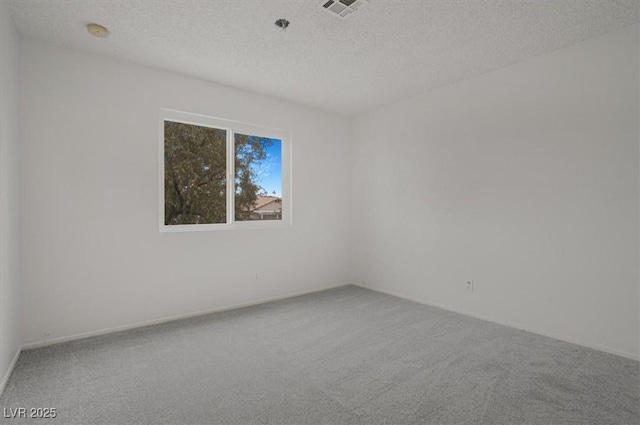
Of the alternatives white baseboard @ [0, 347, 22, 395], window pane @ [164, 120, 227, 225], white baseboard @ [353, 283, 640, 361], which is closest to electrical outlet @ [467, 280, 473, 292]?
white baseboard @ [353, 283, 640, 361]

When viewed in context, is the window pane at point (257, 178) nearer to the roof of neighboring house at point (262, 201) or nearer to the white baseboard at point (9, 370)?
the roof of neighboring house at point (262, 201)

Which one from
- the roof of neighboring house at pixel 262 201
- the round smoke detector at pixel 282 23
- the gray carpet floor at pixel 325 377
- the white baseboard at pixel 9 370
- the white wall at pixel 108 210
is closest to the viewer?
the gray carpet floor at pixel 325 377

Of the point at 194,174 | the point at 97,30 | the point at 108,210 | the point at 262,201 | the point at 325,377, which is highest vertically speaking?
the point at 97,30

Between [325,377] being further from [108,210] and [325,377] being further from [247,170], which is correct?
[247,170]

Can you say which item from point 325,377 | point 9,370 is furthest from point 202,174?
point 325,377

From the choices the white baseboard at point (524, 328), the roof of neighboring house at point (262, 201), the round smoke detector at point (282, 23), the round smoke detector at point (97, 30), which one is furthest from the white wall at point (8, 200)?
the white baseboard at point (524, 328)

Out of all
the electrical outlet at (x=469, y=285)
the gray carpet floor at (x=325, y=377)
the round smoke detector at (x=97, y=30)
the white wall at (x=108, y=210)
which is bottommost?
the gray carpet floor at (x=325, y=377)

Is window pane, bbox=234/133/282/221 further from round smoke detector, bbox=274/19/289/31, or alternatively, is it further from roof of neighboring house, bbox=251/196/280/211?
round smoke detector, bbox=274/19/289/31

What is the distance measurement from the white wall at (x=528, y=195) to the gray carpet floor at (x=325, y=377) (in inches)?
15.4

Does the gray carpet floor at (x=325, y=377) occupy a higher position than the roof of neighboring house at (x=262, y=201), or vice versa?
the roof of neighboring house at (x=262, y=201)

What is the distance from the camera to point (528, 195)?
129 inches

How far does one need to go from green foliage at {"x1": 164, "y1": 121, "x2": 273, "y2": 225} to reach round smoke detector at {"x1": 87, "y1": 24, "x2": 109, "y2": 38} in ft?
3.34

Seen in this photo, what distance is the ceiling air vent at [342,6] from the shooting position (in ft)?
7.72

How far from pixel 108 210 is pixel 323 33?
8.34ft
